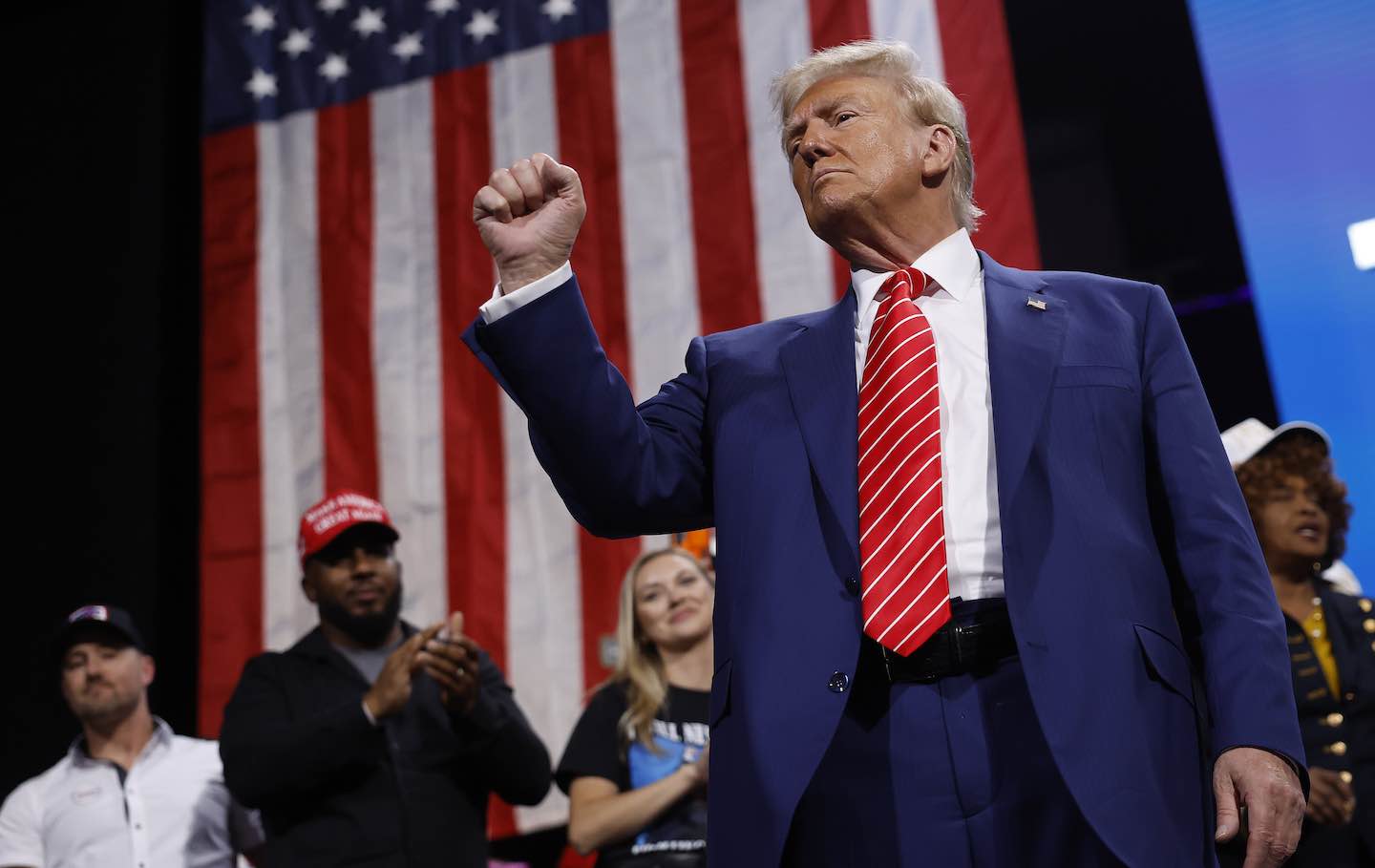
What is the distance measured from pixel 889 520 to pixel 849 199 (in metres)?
0.42

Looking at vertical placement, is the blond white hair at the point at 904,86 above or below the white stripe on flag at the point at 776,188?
below

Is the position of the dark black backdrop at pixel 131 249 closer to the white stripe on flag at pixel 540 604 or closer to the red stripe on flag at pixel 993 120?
the red stripe on flag at pixel 993 120

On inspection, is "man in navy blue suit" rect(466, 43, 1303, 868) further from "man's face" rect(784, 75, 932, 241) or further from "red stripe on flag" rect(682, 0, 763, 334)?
"red stripe on flag" rect(682, 0, 763, 334)

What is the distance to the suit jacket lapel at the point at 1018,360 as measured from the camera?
1.26 meters

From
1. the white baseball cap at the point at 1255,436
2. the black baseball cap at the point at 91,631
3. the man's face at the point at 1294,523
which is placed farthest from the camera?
the black baseball cap at the point at 91,631

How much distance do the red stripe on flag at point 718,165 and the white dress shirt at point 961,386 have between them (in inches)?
103

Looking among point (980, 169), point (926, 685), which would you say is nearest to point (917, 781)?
point (926, 685)

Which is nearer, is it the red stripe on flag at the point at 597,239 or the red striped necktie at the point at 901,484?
the red striped necktie at the point at 901,484

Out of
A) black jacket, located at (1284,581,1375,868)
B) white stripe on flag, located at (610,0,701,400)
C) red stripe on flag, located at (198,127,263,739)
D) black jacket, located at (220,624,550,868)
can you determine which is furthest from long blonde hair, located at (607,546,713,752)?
red stripe on flag, located at (198,127,263,739)

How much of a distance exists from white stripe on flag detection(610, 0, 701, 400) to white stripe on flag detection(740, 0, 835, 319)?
0.24m

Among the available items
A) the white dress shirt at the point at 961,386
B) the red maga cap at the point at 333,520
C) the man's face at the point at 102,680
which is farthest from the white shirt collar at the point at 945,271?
the man's face at the point at 102,680

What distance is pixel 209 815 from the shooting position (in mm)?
3336

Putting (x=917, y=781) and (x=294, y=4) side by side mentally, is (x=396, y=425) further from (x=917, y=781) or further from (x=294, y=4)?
(x=917, y=781)

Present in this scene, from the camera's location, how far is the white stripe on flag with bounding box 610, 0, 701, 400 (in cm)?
426
